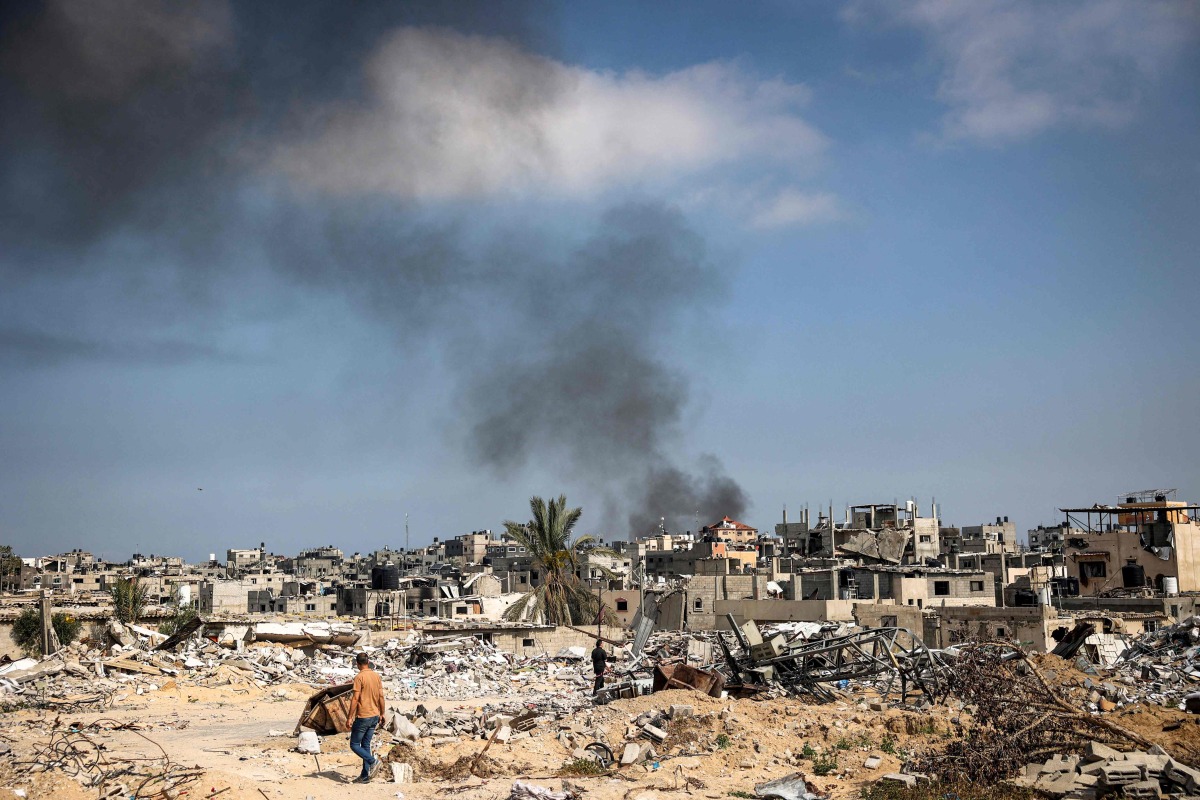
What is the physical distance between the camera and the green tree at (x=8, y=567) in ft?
260

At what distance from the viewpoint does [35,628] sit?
42.8 m

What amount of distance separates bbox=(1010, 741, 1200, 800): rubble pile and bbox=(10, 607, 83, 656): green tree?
36394 millimetres

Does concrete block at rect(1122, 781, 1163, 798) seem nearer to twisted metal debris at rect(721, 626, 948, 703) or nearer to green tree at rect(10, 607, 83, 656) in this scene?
twisted metal debris at rect(721, 626, 948, 703)

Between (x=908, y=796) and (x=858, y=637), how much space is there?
8.14 m

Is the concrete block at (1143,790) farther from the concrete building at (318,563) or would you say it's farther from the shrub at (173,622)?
the concrete building at (318,563)

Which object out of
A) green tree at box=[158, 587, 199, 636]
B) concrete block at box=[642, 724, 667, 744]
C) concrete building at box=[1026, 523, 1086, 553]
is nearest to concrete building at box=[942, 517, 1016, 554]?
concrete building at box=[1026, 523, 1086, 553]

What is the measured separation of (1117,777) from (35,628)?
134 feet

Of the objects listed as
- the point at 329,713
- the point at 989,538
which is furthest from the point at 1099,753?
the point at 989,538

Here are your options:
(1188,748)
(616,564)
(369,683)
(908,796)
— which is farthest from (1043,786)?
(616,564)

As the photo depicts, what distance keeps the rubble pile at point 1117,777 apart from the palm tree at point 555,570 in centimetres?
3495

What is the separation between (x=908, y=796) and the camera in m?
13.5

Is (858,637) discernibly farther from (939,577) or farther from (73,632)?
(73,632)

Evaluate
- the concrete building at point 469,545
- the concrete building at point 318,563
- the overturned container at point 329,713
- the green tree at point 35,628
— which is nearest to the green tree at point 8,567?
the concrete building at point 318,563

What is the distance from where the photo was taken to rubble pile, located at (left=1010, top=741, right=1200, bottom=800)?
40.8 ft
